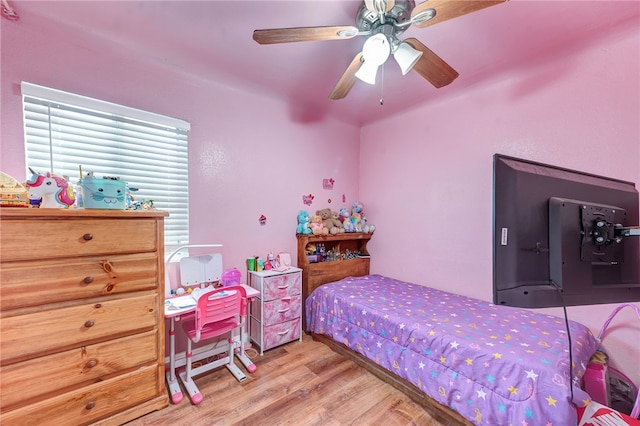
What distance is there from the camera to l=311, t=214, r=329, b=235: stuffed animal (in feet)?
9.52

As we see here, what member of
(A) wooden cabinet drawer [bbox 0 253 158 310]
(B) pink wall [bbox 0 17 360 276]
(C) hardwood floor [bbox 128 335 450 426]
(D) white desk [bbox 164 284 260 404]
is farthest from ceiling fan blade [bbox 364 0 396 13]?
(C) hardwood floor [bbox 128 335 450 426]

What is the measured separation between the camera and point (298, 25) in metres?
1.63

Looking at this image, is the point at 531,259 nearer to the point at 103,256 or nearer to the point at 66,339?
the point at 103,256

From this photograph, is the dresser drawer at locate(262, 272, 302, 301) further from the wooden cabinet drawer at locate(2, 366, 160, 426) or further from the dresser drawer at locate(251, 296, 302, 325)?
the wooden cabinet drawer at locate(2, 366, 160, 426)

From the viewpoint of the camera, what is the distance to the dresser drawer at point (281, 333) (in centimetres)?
240

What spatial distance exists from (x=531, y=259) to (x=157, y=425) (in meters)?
2.17

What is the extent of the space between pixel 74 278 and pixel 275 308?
1.50m

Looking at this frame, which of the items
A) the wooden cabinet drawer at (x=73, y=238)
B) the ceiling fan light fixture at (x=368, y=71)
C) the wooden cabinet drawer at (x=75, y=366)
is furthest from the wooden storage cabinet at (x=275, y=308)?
the ceiling fan light fixture at (x=368, y=71)

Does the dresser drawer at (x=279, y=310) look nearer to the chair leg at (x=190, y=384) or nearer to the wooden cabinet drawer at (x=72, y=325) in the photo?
the chair leg at (x=190, y=384)

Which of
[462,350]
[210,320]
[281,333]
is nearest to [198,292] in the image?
[210,320]

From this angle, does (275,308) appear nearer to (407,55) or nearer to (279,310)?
(279,310)

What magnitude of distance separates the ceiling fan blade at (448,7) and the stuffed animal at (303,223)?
2040 millimetres

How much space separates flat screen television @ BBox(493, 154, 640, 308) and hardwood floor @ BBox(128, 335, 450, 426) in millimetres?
1389

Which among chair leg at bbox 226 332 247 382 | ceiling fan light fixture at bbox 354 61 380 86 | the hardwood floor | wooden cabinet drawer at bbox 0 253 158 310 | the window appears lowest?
the hardwood floor
